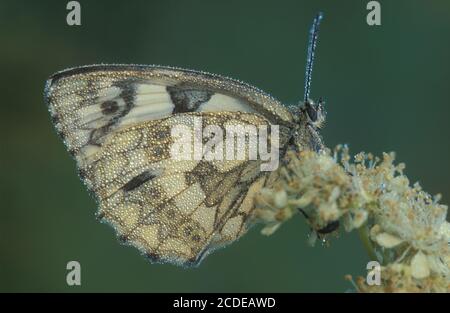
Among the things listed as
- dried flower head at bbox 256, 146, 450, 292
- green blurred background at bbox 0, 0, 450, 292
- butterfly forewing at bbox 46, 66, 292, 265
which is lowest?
dried flower head at bbox 256, 146, 450, 292

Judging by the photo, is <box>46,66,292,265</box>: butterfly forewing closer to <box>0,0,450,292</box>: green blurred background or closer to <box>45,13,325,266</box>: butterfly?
<box>45,13,325,266</box>: butterfly

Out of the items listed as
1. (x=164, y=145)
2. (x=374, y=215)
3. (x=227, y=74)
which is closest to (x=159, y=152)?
(x=164, y=145)

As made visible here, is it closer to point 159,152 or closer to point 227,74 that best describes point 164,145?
point 159,152

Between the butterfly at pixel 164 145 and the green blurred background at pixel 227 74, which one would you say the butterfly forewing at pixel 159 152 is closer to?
the butterfly at pixel 164 145

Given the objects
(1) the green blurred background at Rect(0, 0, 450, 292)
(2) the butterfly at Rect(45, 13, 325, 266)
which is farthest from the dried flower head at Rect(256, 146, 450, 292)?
(1) the green blurred background at Rect(0, 0, 450, 292)
